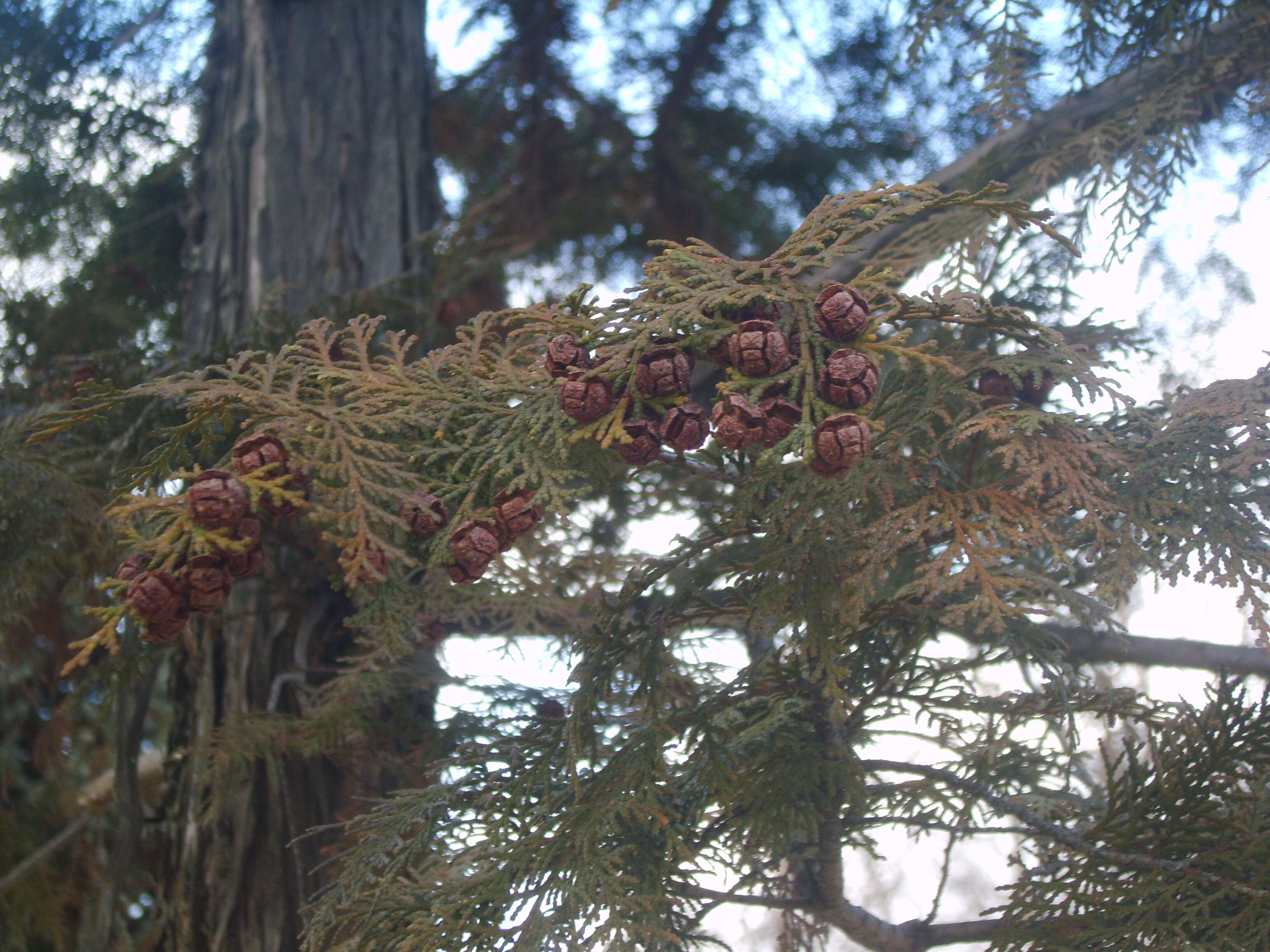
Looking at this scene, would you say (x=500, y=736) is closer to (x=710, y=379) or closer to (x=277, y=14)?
(x=710, y=379)

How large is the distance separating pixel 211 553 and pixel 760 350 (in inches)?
27.0

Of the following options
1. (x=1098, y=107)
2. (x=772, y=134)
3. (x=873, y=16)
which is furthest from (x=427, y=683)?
(x=873, y=16)

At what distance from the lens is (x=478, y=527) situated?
1.18 m

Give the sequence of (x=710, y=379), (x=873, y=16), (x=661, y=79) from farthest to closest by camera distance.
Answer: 1. (x=661, y=79)
2. (x=873, y=16)
3. (x=710, y=379)

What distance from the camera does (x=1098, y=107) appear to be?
7.39 feet

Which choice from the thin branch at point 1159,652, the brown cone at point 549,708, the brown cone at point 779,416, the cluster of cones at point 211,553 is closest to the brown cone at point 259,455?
the cluster of cones at point 211,553

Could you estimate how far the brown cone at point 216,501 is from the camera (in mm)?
1104

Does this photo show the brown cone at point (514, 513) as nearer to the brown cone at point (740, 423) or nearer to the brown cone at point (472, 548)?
the brown cone at point (472, 548)

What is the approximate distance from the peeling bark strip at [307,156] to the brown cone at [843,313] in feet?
5.84

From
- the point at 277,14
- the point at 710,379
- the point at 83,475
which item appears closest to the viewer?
the point at 83,475

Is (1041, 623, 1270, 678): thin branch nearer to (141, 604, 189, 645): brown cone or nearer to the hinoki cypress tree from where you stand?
the hinoki cypress tree

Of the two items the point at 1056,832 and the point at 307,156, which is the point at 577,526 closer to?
the point at 1056,832

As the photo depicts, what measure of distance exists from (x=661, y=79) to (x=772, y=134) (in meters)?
0.49

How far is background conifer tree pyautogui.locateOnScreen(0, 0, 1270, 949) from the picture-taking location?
1.20 metres
